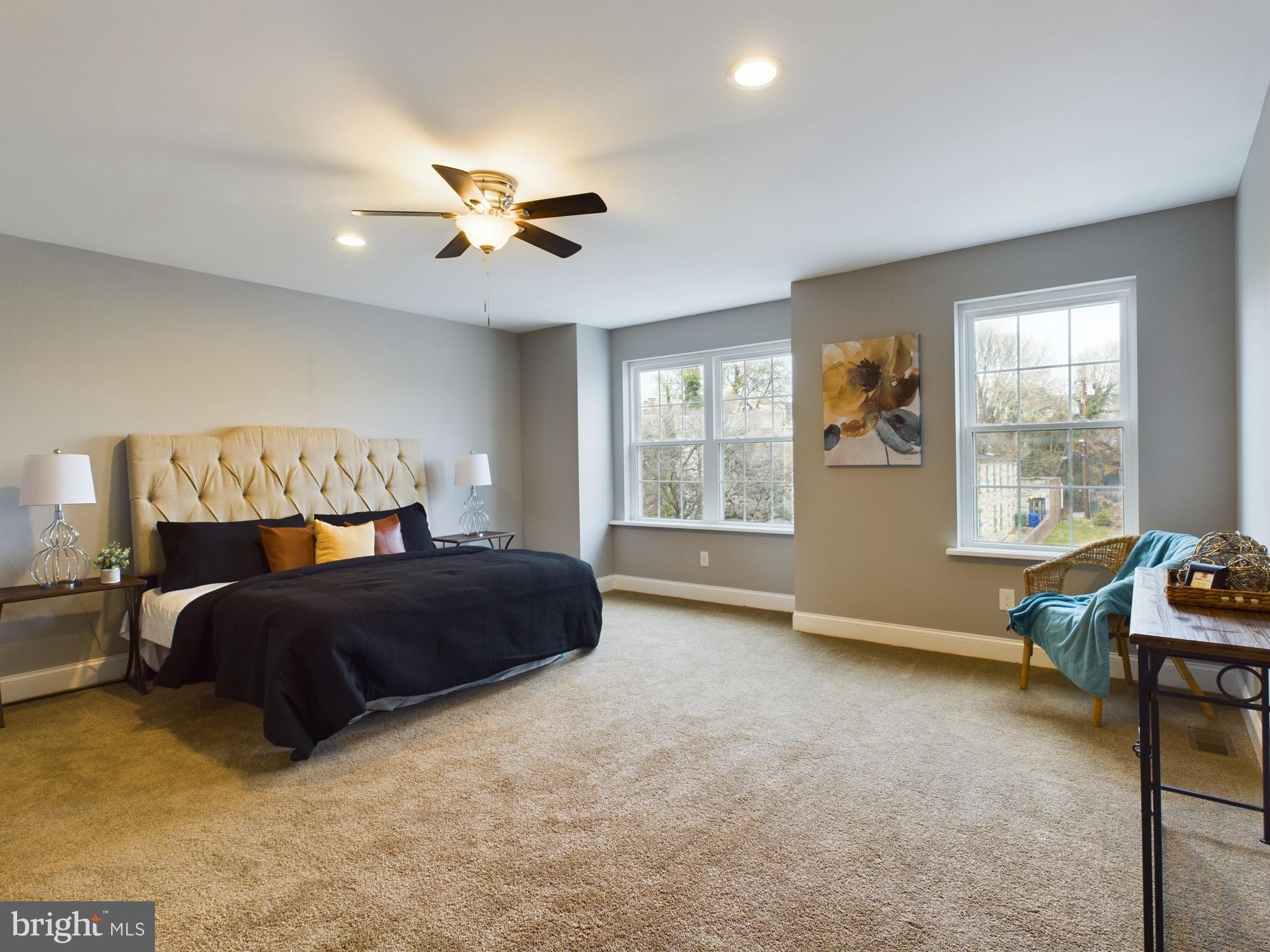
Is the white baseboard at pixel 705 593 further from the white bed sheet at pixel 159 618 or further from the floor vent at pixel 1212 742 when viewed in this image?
the white bed sheet at pixel 159 618

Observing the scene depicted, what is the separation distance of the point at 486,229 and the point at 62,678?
11.1 ft

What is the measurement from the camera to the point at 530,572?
3812 mm

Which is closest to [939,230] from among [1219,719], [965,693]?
[965,693]

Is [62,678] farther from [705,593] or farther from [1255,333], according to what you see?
[1255,333]

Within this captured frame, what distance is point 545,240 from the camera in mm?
3020

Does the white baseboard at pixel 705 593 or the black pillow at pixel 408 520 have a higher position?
the black pillow at pixel 408 520

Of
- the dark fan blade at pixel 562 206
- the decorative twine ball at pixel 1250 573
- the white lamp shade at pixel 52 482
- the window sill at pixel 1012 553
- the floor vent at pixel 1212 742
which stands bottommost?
the floor vent at pixel 1212 742

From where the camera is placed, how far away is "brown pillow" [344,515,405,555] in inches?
174

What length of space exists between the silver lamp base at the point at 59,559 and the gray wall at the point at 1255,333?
5.36 m

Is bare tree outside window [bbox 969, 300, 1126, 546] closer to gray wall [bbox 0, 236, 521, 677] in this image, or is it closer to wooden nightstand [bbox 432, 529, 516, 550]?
wooden nightstand [bbox 432, 529, 516, 550]

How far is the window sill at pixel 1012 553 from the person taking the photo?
3.73 meters

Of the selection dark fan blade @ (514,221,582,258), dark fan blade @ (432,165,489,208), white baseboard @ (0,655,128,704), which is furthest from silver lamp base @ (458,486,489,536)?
dark fan blade @ (432,165,489,208)

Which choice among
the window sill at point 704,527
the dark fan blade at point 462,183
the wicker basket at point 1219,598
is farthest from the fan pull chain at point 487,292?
the wicker basket at point 1219,598

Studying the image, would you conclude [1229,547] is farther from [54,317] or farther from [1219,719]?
[54,317]
